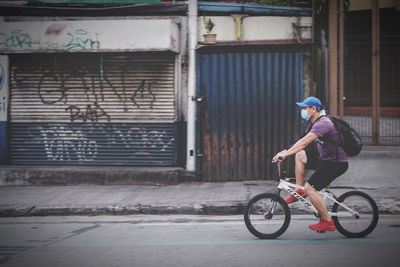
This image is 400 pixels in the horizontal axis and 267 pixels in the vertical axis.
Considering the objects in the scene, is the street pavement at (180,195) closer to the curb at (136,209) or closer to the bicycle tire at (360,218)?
the curb at (136,209)

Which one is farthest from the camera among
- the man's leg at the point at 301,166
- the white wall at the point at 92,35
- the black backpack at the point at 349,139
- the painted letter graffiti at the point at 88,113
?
the painted letter graffiti at the point at 88,113

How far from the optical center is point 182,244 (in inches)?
234

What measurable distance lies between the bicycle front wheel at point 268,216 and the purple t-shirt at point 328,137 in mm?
800

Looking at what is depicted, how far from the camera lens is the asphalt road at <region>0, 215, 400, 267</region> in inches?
204

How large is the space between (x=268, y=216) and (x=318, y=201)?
2.06 ft

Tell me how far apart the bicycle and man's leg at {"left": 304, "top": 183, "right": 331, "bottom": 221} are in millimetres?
86

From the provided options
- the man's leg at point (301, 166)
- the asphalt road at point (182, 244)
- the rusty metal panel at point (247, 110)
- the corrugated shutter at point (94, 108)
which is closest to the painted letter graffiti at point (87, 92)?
the corrugated shutter at point (94, 108)

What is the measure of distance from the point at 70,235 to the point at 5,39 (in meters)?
5.59

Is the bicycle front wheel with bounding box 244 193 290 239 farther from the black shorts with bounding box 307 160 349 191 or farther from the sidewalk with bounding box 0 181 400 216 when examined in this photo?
the sidewalk with bounding box 0 181 400 216

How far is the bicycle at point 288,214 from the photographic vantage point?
237 inches

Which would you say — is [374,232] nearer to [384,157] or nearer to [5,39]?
[384,157]

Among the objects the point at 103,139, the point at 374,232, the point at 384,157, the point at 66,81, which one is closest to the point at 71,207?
the point at 103,139

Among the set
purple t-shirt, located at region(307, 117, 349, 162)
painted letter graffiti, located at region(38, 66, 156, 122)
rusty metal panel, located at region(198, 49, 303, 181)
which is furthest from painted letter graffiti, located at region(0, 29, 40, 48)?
purple t-shirt, located at region(307, 117, 349, 162)

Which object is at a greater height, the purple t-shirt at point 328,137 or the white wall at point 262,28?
the white wall at point 262,28
